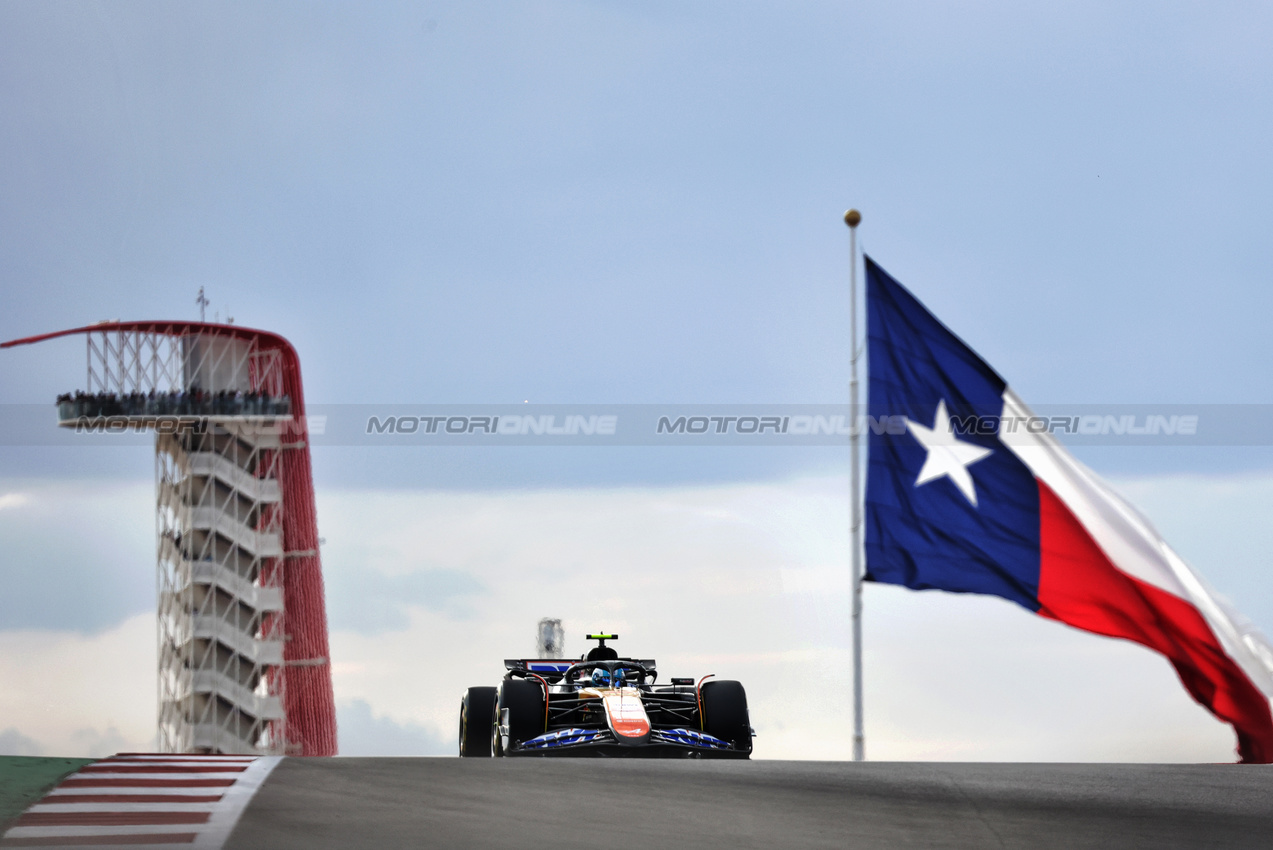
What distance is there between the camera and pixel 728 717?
19062mm

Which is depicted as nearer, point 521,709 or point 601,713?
point 521,709

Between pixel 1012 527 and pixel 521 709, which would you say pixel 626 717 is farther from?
pixel 1012 527

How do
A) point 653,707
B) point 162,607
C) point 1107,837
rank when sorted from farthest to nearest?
point 162,607 → point 653,707 → point 1107,837

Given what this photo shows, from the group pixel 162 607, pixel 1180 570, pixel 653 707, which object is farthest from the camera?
pixel 162 607

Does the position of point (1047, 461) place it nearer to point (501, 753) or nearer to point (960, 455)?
point (960, 455)

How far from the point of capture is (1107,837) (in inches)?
402

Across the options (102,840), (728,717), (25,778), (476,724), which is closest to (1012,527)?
(728,717)

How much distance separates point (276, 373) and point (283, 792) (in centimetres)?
6232

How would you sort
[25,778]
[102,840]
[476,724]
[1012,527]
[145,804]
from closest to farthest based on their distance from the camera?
[102,840]
[145,804]
[25,778]
[1012,527]
[476,724]

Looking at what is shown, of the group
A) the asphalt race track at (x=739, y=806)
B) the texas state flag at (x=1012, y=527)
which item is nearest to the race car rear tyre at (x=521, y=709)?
the asphalt race track at (x=739, y=806)

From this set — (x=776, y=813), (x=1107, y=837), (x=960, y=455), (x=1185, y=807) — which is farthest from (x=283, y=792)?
(x=960, y=455)

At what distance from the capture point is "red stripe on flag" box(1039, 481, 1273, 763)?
1400 cm

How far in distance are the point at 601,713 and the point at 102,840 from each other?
10168 millimetres

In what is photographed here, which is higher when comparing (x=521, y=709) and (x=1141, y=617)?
(x=1141, y=617)
